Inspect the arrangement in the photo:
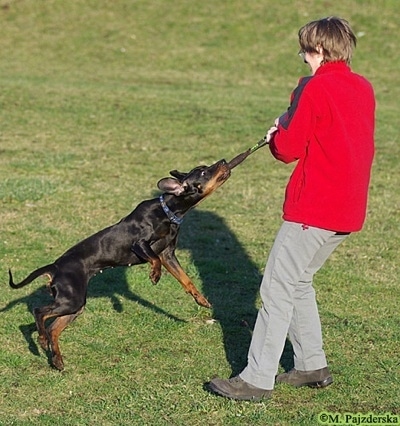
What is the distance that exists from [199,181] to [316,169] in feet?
5.22

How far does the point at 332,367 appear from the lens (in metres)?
6.20

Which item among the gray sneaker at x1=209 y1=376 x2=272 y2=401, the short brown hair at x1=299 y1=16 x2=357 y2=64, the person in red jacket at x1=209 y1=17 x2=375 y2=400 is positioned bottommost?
the gray sneaker at x1=209 y1=376 x2=272 y2=401

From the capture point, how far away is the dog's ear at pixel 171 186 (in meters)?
6.53

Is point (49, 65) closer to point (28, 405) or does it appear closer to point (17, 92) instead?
point (17, 92)

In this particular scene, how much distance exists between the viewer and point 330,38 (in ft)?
16.8

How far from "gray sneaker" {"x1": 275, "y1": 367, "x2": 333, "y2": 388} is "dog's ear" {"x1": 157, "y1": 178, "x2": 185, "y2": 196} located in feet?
5.14

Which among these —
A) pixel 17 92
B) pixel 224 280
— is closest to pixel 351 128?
pixel 224 280

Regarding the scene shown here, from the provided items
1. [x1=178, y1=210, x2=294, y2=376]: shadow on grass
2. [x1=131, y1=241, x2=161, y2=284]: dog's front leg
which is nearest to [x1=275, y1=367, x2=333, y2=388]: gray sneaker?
[x1=178, y1=210, x2=294, y2=376]: shadow on grass

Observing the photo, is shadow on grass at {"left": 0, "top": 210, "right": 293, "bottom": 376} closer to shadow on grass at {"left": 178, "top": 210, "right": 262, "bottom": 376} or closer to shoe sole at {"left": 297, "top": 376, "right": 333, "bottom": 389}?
shadow on grass at {"left": 178, "top": 210, "right": 262, "bottom": 376}

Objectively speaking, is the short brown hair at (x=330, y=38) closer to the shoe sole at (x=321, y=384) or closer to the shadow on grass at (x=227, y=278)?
the shoe sole at (x=321, y=384)

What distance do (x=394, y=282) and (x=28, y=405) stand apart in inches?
151

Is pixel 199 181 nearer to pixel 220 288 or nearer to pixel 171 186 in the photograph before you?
pixel 171 186

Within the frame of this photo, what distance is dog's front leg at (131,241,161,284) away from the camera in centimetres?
645

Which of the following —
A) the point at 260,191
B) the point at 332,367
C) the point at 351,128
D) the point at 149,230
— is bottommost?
the point at 260,191
